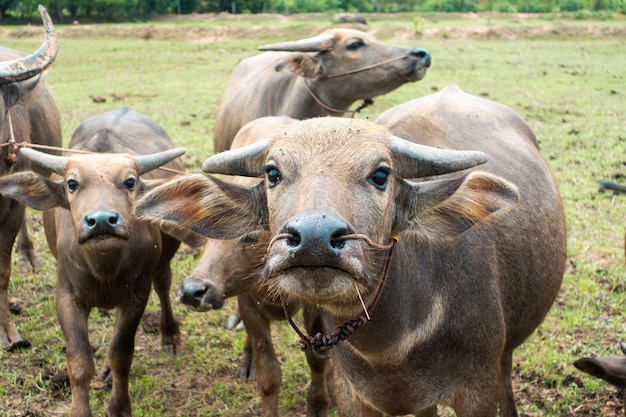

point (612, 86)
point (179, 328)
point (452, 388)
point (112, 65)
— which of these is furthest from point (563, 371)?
point (112, 65)

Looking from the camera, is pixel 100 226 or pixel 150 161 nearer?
pixel 100 226

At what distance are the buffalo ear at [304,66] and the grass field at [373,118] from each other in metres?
1.96

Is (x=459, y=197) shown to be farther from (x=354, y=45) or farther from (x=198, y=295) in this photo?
(x=354, y=45)

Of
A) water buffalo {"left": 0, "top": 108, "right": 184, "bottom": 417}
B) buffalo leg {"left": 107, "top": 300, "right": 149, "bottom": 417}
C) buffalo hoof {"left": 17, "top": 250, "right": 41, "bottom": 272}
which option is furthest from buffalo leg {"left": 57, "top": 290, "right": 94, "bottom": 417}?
buffalo hoof {"left": 17, "top": 250, "right": 41, "bottom": 272}

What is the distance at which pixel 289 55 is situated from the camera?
23.1 ft

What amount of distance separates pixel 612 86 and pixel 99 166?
13107 mm

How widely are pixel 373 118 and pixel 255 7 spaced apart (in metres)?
35.7

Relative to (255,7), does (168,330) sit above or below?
above

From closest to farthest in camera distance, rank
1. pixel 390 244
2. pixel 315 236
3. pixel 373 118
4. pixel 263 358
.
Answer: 1. pixel 315 236
2. pixel 390 244
3. pixel 263 358
4. pixel 373 118

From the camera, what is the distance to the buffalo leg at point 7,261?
203 inches

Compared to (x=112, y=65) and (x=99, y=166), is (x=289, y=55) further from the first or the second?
(x=112, y=65)

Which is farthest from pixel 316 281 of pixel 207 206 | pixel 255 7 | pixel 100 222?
pixel 255 7

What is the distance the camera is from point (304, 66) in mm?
6863

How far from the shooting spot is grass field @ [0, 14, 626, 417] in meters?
4.48
